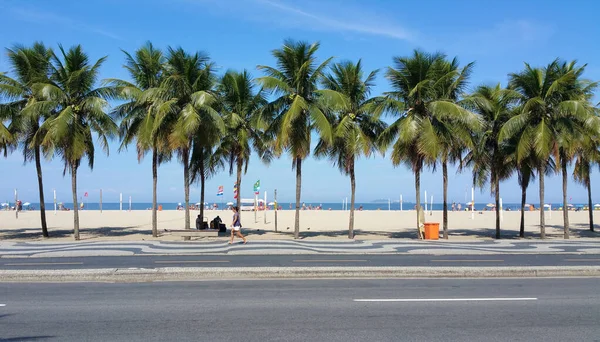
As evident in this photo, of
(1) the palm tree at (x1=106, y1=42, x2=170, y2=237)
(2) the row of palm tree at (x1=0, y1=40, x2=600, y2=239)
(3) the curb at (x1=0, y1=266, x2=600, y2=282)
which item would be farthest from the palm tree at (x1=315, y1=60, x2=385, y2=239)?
(3) the curb at (x1=0, y1=266, x2=600, y2=282)

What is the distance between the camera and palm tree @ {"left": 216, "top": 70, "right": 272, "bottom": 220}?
91.2 feet

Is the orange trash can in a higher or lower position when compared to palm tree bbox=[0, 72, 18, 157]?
lower

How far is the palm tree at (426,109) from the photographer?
25078 mm

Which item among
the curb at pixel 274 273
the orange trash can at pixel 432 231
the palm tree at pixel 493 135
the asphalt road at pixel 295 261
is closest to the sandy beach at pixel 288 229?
the orange trash can at pixel 432 231

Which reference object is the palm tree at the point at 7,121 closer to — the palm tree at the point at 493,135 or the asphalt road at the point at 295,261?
the asphalt road at the point at 295,261

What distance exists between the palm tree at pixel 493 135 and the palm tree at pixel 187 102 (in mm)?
12842

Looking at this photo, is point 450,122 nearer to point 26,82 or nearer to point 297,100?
point 297,100

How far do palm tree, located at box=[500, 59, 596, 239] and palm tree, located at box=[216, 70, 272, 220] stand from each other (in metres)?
12.7

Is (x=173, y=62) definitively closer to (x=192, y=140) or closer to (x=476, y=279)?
(x=192, y=140)

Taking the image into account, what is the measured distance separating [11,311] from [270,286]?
5052 mm

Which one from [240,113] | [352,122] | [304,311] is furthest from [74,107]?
[304,311]

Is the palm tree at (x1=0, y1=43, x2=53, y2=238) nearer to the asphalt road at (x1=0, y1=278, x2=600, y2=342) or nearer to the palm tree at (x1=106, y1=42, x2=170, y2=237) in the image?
the palm tree at (x1=106, y1=42, x2=170, y2=237)

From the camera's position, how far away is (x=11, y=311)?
29.2ft

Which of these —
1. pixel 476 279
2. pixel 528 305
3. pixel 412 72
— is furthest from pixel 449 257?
pixel 412 72
